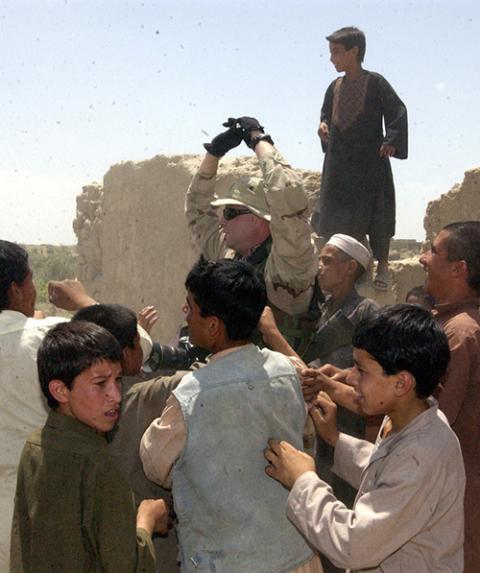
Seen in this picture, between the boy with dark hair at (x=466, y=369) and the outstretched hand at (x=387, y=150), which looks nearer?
the boy with dark hair at (x=466, y=369)

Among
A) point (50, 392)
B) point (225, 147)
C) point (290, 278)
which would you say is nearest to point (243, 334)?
point (50, 392)

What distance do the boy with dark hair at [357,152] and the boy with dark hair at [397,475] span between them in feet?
13.6

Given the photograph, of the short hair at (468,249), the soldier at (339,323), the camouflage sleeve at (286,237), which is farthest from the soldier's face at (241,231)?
the short hair at (468,249)

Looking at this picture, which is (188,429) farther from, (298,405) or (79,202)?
(79,202)

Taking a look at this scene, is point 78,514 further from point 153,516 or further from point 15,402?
point 15,402

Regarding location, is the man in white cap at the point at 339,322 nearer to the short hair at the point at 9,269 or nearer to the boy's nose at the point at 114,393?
the short hair at the point at 9,269

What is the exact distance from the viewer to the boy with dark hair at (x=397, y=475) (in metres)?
2.22

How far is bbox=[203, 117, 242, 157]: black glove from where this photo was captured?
391cm

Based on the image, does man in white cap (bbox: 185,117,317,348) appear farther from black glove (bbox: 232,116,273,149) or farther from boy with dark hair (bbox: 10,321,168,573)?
boy with dark hair (bbox: 10,321,168,573)

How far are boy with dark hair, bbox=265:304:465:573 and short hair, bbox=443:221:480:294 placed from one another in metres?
0.97

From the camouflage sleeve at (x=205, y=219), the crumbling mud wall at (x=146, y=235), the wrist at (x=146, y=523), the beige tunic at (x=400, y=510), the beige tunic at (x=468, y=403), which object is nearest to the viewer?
the beige tunic at (x=400, y=510)

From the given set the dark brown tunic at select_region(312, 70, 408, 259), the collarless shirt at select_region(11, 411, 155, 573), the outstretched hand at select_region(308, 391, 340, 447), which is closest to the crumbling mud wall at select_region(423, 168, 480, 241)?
the dark brown tunic at select_region(312, 70, 408, 259)

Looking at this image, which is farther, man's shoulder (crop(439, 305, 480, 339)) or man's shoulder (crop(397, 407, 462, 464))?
man's shoulder (crop(439, 305, 480, 339))

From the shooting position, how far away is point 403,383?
2.39 m
